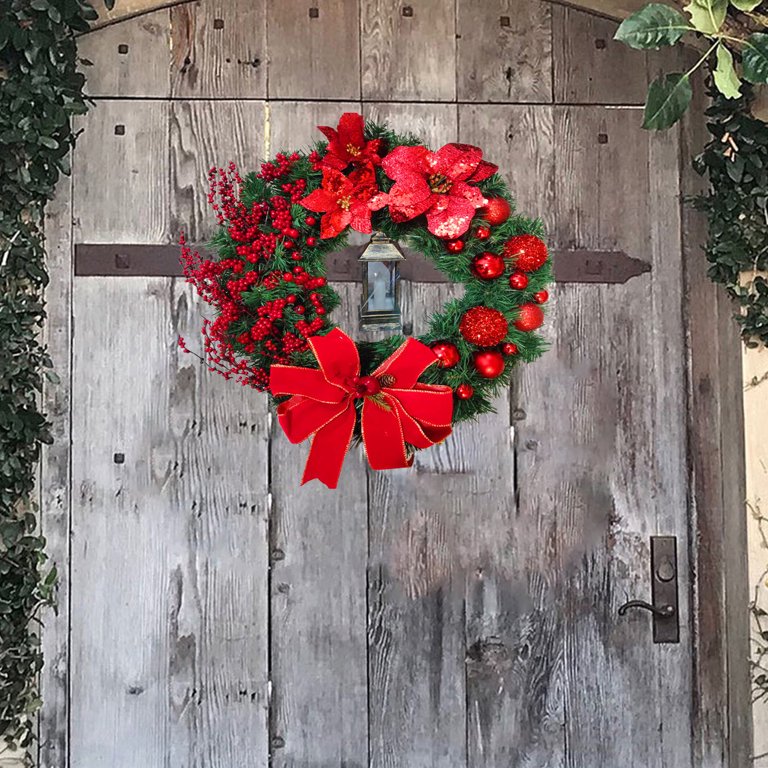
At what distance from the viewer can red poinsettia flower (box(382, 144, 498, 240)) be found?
180 cm

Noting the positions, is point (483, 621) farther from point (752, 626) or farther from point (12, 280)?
point (12, 280)

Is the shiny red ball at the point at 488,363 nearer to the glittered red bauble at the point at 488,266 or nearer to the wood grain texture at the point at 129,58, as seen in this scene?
the glittered red bauble at the point at 488,266

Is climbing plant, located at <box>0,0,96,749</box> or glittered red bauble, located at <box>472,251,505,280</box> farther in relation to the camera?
climbing plant, located at <box>0,0,96,749</box>

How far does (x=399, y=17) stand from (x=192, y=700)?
151 centimetres

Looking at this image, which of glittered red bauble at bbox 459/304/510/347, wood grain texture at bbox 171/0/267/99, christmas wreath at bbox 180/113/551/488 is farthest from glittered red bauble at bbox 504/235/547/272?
wood grain texture at bbox 171/0/267/99

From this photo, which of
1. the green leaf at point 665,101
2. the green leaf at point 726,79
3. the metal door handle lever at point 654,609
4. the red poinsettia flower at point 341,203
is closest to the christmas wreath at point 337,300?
the red poinsettia flower at point 341,203

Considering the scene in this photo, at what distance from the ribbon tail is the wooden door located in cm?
37

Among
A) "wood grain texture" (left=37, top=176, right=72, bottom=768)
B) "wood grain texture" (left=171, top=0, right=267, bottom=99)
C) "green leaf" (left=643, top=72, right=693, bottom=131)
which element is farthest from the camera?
"wood grain texture" (left=171, top=0, right=267, bottom=99)

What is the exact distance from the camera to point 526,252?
1822mm

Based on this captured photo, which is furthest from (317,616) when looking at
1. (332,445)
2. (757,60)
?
(757,60)

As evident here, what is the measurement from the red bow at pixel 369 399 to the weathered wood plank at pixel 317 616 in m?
0.42

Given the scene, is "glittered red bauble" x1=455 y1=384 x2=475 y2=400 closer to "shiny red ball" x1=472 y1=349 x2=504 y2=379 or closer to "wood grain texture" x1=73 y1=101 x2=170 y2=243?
"shiny red ball" x1=472 y1=349 x2=504 y2=379

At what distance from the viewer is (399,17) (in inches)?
89.6

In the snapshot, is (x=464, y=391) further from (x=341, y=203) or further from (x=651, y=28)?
(x=651, y=28)
